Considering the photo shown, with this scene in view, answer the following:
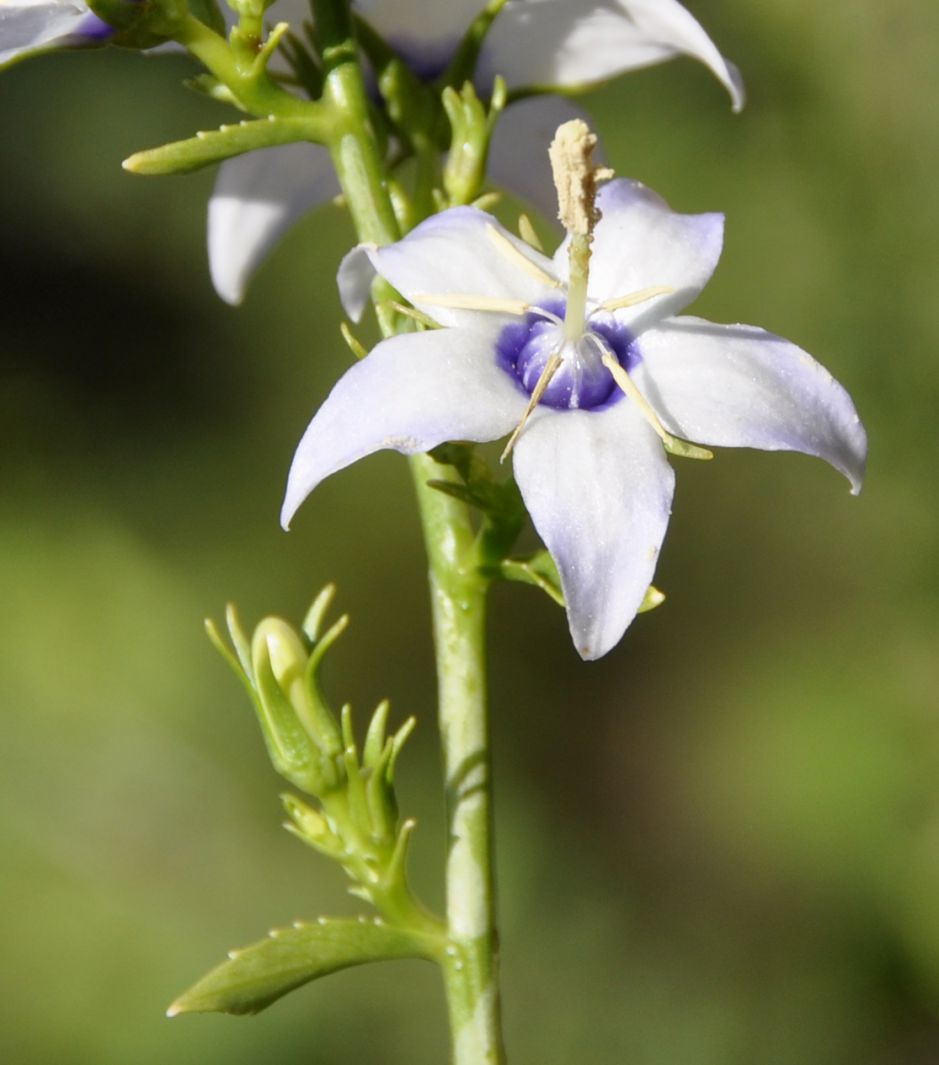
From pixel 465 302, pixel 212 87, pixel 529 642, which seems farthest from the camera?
pixel 529 642

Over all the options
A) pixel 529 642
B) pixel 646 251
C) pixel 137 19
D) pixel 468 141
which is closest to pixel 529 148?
pixel 468 141

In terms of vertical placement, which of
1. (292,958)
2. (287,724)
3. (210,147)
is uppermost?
(210,147)

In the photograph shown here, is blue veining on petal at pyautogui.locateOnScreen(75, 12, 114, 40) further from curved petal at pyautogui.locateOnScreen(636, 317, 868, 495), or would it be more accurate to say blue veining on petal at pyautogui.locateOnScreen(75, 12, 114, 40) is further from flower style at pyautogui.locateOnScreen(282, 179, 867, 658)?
curved petal at pyautogui.locateOnScreen(636, 317, 868, 495)

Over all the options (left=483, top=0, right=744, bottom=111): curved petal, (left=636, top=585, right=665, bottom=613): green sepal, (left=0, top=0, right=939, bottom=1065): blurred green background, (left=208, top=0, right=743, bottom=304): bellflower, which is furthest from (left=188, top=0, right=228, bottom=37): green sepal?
(left=0, top=0, right=939, bottom=1065): blurred green background

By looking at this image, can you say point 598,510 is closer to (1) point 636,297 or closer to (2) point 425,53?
(1) point 636,297

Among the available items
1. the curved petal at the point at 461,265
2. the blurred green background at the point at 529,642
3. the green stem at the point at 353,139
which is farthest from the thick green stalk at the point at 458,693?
the blurred green background at the point at 529,642
